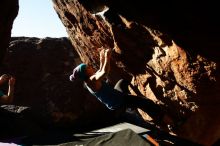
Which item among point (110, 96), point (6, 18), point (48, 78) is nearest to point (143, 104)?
point (110, 96)

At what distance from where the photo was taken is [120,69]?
758 cm

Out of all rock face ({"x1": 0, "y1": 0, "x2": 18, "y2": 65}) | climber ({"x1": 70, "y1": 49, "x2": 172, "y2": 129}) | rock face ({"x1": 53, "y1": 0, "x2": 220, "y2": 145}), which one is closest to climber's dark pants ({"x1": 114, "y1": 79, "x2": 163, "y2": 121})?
climber ({"x1": 70, "y1": 49, "x2": 172, "y2": 129})

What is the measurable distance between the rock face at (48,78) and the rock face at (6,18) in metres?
7.64

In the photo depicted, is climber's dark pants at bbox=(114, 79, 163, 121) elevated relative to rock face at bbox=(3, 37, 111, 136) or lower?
elevated

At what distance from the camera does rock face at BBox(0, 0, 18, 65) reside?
6.76 meters

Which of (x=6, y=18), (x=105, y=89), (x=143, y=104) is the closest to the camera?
(x=105, y=89)

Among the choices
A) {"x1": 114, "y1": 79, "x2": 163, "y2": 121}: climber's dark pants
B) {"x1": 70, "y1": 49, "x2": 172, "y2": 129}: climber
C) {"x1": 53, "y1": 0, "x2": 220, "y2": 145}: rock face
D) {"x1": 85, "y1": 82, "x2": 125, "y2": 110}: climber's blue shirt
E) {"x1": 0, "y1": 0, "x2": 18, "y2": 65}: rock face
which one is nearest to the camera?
{"x1": 53, "y1": 0, "x2": 220, "y2": 145}: rock face

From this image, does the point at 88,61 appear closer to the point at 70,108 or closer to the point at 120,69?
the point at 120,69

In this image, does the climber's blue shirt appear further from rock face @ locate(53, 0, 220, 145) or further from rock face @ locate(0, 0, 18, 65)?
rock face @ locate(0, 0, 18, 65)

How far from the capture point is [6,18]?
23.4 feet

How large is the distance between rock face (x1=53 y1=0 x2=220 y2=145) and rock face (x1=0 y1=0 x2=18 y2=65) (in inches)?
50.1

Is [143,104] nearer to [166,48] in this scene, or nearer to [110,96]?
[110,96]

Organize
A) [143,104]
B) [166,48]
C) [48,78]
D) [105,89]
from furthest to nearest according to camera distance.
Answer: [48,78] < [143,104] < [105,89] < [166,48]

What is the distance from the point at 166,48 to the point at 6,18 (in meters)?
4.10
